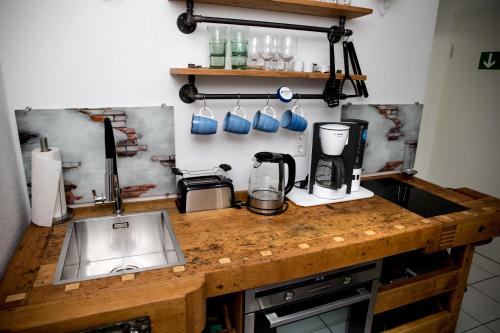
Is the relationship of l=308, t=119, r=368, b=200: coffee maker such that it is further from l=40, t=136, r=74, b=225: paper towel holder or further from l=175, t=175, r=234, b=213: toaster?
l=40, t=136, r=74, b=225: paper towel holder

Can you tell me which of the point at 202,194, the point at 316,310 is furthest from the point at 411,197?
the point at 202,194

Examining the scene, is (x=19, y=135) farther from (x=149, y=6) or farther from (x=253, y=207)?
(x=253, y=207)

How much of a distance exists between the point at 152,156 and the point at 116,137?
0.19 m

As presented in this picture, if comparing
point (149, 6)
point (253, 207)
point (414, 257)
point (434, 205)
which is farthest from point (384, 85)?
point (149, 6)

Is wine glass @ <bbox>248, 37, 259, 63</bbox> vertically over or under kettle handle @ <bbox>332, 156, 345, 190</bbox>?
over

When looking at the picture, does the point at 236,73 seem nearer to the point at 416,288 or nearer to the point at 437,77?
the point at 416,288

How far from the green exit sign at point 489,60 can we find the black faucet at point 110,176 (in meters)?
3.11

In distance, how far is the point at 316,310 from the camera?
1.33 metres

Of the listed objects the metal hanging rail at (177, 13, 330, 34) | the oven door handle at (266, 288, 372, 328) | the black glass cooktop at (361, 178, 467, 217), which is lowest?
the oven door handle at (266, 288, 372, 328)

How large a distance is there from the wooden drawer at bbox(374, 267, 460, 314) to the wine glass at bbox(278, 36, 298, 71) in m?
1.24

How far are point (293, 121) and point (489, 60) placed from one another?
223cm

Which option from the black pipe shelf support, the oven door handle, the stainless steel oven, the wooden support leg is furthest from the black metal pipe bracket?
the wooden support leg

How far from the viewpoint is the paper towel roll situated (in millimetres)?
1322

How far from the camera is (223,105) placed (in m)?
1.71
